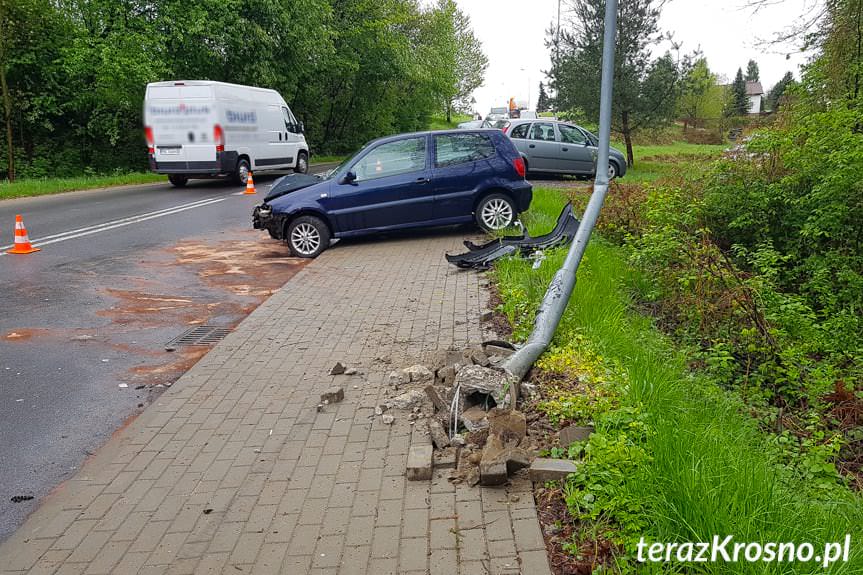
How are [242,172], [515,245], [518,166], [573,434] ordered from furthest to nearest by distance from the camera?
[242,172] → [518,166] → [515,245] → [573,434]

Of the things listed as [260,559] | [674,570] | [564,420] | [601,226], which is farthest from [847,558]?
[601,226]

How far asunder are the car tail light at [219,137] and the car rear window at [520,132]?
866 centimetres

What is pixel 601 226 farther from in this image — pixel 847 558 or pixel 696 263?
pixel 847 558

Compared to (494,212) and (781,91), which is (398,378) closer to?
(494,212)

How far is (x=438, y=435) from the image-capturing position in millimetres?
4336

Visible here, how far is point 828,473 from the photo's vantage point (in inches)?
172

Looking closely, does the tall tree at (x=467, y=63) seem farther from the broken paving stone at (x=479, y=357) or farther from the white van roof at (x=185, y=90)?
the broken paving stone at (x=479, y=357)

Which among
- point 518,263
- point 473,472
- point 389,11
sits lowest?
point 473,472

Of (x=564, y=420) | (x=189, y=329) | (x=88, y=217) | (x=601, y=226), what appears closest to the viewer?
(x=564, y=420)

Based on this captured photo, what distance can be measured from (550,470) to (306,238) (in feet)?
27.8

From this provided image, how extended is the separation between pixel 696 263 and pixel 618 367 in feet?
10.6

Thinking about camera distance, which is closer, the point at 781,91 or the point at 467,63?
the point at 781,91

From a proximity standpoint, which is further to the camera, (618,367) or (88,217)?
(88,217)

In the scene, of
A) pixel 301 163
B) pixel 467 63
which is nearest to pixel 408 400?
pixel 301 163
